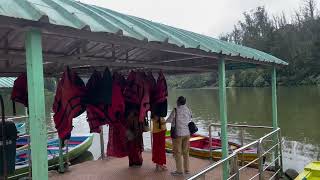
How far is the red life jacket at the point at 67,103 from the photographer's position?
13.2ft

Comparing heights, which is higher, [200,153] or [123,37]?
[123,37]

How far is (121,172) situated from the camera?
255 inches

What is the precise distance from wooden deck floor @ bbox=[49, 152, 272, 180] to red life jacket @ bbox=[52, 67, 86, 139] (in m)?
2.32

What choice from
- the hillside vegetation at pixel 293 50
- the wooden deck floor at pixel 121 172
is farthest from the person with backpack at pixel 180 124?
the hillside vegetation at pixel 293 50

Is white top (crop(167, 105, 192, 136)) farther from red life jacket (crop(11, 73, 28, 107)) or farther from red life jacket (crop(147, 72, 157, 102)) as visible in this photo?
red life jacket (crop(11, 73, 28, 107))

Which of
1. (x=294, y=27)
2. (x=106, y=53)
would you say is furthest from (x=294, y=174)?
(x=294, y=27)

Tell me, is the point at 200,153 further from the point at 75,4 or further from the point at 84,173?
the point at 75,4

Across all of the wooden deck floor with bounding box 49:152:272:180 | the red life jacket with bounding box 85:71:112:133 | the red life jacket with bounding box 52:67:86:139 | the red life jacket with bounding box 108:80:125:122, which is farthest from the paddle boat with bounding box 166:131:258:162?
the red life jacket with bounding box 52:67:86:139

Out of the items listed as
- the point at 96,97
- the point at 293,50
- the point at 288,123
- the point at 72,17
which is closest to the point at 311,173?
the point at 96,97

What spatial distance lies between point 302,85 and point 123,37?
145ft

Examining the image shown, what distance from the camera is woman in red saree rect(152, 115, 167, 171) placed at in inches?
233

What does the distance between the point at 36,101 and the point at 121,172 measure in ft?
13.4

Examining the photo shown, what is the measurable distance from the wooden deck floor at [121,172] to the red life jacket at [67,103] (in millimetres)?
2324

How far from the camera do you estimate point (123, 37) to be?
3182 mm
